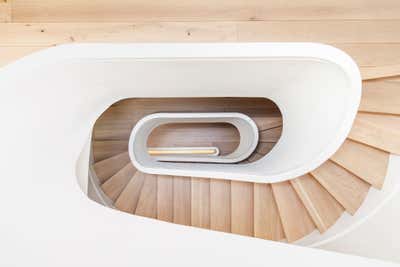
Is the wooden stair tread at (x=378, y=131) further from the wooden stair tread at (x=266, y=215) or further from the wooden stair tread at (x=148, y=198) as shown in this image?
the wooden stair tread at (x=148, y=198)

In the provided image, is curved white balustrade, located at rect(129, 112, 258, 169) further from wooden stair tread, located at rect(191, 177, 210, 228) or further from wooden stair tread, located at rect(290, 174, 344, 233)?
wooden stair tread, located at rect(290, 174, 344, 233)

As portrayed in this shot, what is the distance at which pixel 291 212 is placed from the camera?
94.7 inches

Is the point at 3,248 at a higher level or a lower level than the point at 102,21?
lower

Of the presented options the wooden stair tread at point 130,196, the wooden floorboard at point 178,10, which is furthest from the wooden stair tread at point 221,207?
the wooden floorboard at point 178,10

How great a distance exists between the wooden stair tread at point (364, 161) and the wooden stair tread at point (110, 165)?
7.11ft

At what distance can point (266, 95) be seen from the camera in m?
2.53

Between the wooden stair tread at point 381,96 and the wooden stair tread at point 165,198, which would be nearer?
the wooden stair tread at point 381,96

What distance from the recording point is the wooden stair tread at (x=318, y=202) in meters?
2.18

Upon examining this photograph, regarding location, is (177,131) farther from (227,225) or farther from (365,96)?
(365,96)

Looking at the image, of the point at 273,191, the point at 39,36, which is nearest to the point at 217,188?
the point at 273,191

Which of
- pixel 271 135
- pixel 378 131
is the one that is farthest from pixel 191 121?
pixel 378 131

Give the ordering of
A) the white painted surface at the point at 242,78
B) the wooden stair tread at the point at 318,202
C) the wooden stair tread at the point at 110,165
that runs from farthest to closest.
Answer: the wooden stair tread at the point at 110,165 < the wooden stair tread at the point at 318,202 < the white painted surface at the point at 242,78

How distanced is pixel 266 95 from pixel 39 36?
1.61m

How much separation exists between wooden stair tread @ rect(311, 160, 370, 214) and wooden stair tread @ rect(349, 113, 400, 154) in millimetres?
281
